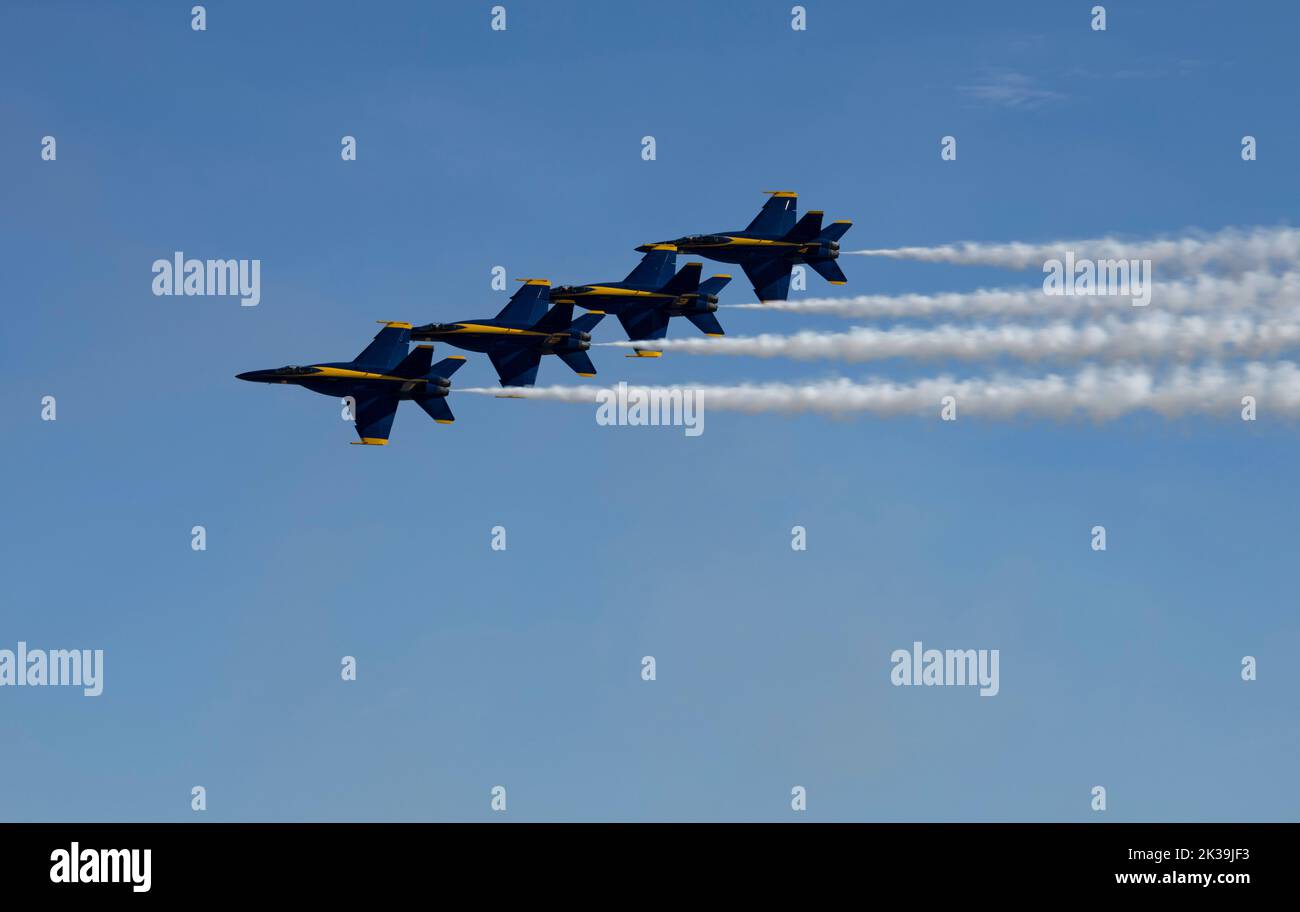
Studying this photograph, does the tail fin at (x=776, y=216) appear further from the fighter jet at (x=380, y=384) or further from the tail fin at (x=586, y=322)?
the fighter jet at (x=380, y=384)

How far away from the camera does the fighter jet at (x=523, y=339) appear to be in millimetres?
126812

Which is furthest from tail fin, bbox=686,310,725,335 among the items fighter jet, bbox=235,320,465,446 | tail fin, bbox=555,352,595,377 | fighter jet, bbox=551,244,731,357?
fighter jet, bbox=235,320,465,446

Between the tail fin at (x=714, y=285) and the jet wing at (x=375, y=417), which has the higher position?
the tail fin at (x=714, y=285)

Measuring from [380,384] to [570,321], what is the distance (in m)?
12.2

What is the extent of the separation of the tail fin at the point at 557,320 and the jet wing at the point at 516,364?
1525 mm

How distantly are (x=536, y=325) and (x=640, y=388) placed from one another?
23.5 feet

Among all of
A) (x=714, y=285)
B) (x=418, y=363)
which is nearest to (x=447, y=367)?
(x=418, y=363)

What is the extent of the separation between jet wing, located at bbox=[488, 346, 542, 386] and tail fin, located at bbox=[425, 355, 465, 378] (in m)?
4.67

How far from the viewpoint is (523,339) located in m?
127

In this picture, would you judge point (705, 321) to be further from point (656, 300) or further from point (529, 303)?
point (529, 303)

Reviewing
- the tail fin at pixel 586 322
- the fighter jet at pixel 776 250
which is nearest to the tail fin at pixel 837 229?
the fighter jet at pixel 776 250

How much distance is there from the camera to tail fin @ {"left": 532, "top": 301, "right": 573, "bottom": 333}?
416 ft

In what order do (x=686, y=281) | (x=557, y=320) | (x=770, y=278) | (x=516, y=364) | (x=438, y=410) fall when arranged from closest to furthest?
(x=438, y=410) → (x=557, y=320) → (x=516, y=364) → (x=686, y=281) → (x=770, y=278)
